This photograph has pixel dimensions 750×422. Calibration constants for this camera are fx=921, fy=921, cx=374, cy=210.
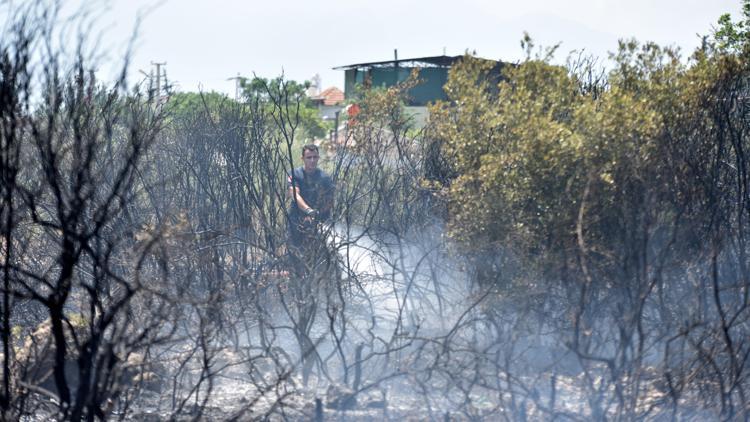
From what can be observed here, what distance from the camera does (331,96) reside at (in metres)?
60.2

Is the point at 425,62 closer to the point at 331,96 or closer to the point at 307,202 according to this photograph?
the point at 331,96

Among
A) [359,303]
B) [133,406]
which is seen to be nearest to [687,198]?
[359,303]

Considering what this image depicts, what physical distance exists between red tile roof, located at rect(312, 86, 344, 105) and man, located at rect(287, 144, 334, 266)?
49.0 meters

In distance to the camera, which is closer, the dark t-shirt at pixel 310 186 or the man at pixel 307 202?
the man at pixel 307 202

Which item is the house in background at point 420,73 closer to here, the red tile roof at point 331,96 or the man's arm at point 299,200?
the red tile roof at point 331,96

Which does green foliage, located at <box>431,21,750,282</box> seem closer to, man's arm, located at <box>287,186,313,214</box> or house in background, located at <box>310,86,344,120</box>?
man's arm, located at <box>287,186,313,214</box>

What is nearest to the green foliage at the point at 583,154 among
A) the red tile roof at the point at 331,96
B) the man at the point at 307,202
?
the man at the point at 307,202

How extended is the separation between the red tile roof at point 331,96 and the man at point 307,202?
4898 cm

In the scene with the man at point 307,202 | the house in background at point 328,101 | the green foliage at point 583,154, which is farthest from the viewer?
the house in background at point 328,101

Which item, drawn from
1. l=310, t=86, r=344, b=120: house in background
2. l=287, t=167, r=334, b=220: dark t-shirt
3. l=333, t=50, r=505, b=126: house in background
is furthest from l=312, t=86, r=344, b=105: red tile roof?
l=287, t=167, r=334, b=220: dark t-shirt

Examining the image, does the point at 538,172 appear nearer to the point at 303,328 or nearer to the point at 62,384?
the point at 303,328

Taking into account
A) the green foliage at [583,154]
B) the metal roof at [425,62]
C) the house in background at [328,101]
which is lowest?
the green foliage at [583,154]

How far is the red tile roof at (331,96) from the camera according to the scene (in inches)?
2314

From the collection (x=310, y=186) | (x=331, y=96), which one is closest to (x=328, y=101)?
(x=331, y=96)
